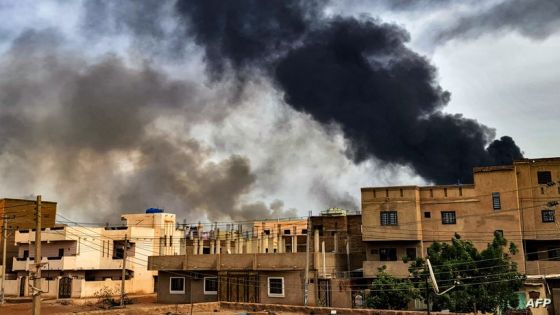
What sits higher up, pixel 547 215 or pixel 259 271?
pixel 547 215

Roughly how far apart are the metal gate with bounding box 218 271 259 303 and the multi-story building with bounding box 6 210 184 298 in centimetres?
1573

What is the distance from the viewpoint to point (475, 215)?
177 feet

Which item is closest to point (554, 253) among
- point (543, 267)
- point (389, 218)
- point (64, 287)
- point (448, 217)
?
point (543, 267)

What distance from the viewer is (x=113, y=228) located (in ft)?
257

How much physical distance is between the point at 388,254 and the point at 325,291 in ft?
29.8

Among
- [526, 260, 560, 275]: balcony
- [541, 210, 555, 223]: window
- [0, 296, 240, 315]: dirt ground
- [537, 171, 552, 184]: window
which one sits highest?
[537, 171, 552, 184]: window

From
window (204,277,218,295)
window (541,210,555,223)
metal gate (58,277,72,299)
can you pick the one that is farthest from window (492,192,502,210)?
metal gate (58,277,72,299)

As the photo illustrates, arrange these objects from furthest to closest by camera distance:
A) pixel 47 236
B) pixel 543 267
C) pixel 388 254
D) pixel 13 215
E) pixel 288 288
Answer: pixel 13 215
pixel 47 236
pixel 388 254
pixel 288 288
pixel 543 267

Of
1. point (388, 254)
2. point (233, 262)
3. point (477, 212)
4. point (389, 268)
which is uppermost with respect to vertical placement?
point (477, 212)

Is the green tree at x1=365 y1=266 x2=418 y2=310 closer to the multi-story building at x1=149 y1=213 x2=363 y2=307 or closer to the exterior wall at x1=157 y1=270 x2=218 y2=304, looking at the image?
the multi-story building at x1=149 y1=213 x2=363 y2=307

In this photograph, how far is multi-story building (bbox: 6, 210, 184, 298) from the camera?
6838 cm

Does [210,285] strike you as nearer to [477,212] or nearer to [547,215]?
[477,212]

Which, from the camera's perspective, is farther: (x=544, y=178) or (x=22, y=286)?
(x=22, y=286)

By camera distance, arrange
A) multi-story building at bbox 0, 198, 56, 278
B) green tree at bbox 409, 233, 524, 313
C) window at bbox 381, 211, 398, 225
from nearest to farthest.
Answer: green tree at bbox 409, 233, 524, 313 < window at bbox 381, 211, 398, 225 < multi-story building at bbox 0, 198, 56, 278
